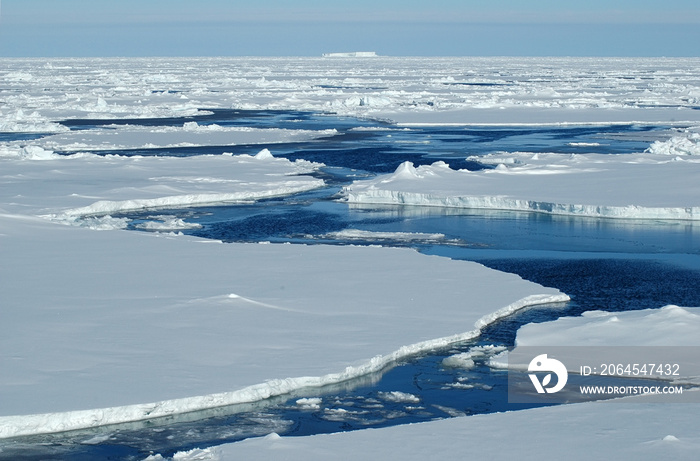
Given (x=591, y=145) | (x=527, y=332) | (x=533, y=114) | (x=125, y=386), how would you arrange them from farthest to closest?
1. (x=533, y=114)
2. (x=591, y=145)
3. (x=527, y=332)
4. (x=125, y=386)

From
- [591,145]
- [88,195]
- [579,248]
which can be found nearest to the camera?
[579,248]

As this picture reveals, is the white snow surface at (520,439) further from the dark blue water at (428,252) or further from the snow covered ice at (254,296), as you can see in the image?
the dark blue water at (428,252)

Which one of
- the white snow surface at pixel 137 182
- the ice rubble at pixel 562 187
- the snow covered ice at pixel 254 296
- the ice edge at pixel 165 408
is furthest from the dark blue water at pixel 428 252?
the white snow surface at pixel 137 182

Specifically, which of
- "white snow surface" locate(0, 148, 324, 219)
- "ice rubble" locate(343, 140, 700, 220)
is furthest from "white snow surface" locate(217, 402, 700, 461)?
"white snow surface" locate(0, 148, 324, 219)

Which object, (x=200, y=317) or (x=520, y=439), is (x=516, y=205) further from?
(x=520, y=439)

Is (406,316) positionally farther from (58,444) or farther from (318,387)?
(58,444)

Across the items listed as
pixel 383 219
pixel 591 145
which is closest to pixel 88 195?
pixel 383 219

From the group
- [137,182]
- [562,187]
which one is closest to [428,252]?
[562,187]

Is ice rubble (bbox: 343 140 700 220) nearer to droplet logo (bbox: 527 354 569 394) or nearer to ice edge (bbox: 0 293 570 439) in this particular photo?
droplet logo (bbox: 527 354 569 394)
